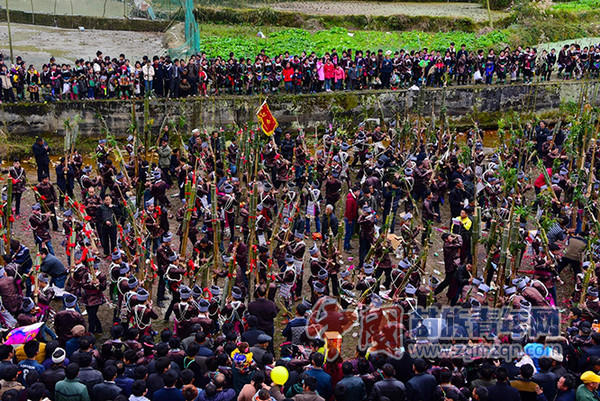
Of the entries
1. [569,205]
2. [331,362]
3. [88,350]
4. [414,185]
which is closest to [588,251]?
[569,205]

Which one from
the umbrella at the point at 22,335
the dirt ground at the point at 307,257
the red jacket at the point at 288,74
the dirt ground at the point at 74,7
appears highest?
the dirt ground at the point at 74,7

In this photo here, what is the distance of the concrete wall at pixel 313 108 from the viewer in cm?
2059

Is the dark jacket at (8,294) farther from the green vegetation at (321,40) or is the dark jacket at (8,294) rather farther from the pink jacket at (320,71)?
the green vegetation at (321,40)

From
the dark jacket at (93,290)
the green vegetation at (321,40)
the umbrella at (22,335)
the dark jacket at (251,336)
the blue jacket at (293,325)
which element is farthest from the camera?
the green vegetation at (321,40)

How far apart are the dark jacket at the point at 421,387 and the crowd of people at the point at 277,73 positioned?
46.9ft

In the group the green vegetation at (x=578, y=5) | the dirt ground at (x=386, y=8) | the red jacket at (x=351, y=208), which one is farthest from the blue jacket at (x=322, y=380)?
the green vegetation at (x=578, y=5)

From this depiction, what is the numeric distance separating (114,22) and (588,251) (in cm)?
2138

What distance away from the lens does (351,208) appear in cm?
1488

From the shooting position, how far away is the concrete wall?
67.6 feet

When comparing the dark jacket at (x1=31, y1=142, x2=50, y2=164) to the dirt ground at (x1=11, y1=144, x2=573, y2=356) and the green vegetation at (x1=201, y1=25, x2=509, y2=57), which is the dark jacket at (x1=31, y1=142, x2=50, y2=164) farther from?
the green vegetation at (x1=201, y1=25, x2=509, y2=57)

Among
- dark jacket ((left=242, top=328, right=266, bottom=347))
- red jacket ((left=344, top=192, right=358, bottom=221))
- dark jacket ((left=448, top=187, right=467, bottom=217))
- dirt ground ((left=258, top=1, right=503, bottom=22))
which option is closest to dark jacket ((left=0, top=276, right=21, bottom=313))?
dark jacket ((left=242, top=328, right=266, bottom=347))

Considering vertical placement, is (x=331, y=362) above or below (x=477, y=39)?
below

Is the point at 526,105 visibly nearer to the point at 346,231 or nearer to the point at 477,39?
the point at 477,39

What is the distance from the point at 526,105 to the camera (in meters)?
24.2
